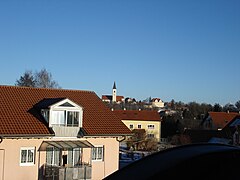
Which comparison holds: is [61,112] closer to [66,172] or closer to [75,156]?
[75,156]

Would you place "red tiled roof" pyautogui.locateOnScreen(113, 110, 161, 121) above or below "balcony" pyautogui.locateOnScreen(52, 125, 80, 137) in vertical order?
above

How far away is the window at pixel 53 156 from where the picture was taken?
21.7 metres

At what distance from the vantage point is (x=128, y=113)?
66.3 m

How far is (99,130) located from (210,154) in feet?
71.7

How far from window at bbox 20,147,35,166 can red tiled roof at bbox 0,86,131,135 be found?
2.99ft

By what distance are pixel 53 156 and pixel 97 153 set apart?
2.94 m

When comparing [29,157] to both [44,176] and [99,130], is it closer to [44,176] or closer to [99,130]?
[44,176]

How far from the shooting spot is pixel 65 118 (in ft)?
75.7

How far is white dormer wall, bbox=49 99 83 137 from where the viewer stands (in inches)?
882

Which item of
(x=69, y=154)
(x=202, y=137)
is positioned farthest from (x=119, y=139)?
(x=202, y=137)

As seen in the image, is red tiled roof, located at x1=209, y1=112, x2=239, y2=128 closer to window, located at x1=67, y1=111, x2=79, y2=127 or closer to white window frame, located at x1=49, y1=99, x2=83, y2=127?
white window frame, located at x1=49, y1=99, x2=83, y2=127

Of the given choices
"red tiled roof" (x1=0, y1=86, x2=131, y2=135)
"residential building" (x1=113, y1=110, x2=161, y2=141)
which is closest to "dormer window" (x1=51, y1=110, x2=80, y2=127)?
"red tiled roof" (x1=0, y1=86, x2=131, y2=135)

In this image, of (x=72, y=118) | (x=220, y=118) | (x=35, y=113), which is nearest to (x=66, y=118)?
(x=72, y=118)

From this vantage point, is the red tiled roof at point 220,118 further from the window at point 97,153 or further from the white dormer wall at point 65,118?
the white dormer wall at point 65,118
